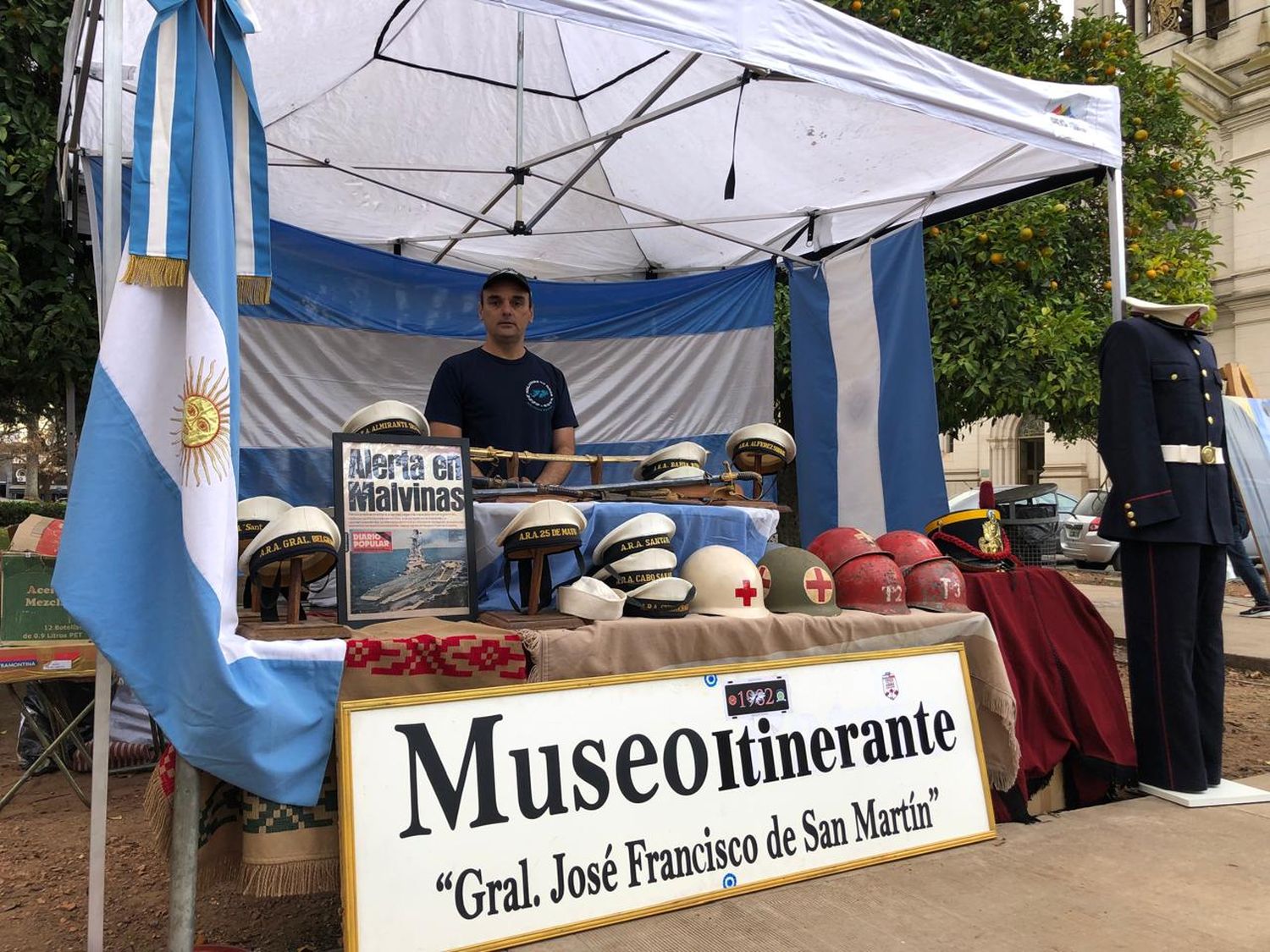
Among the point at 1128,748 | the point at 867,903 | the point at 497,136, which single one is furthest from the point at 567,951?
the point at 497,136

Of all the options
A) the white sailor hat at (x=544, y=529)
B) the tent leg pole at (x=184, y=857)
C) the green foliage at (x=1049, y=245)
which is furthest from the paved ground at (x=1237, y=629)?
the tent leg pole at (x=184, y=857)

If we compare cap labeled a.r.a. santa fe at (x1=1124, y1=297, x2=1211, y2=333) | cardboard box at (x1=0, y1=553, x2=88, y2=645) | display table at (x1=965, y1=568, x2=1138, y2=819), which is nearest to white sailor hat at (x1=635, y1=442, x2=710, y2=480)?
display table at (x1=965, y1=568, x2=1138, y2=819)

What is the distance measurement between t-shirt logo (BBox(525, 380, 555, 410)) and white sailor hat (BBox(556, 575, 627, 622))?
1687 mm

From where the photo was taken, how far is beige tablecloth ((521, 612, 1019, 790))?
8.79ft

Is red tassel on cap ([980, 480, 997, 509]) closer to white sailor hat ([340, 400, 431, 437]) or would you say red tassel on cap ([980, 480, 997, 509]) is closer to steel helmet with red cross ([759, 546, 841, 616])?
steel helmet with red cross ([759, 546, 841, 616])

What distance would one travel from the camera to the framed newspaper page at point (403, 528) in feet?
9.00

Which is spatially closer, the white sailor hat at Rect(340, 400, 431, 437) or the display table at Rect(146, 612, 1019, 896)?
the display table at Rect(146, 612, 1019, 896)

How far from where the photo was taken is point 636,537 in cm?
309

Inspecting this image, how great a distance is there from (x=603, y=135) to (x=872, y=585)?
2.61 meters

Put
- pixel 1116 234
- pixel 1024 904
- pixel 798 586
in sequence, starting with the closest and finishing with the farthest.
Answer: pixel 1024 904 → pixel 798 586 → pixel 1116 234

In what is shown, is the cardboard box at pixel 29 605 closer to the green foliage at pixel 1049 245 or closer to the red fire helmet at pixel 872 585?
the red fire helmet at pixel 872 585

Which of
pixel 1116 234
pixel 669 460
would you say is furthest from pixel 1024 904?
pixel 1116 234

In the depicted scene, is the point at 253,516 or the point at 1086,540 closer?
the point at 253,516

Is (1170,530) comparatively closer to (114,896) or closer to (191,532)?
(191,532)
